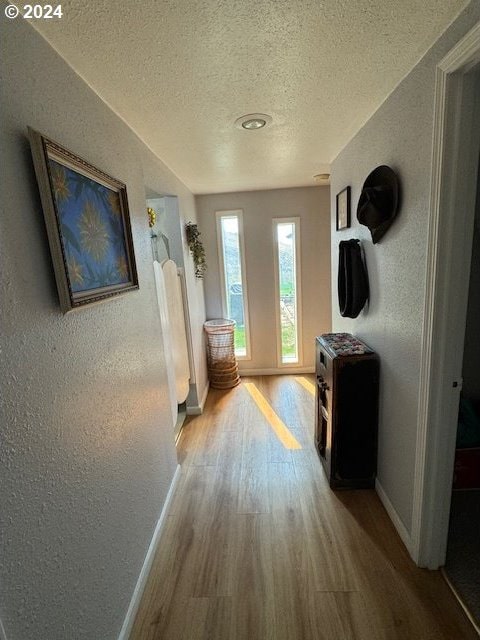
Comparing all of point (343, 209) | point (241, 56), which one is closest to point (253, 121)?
point (241, 56)

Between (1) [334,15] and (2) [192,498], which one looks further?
(2) [192,498]

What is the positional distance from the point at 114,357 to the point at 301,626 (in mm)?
1353

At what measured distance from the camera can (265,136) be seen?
A: 180 cm

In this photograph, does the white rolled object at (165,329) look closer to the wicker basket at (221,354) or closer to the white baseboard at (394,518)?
the wicker basket at (221,354)

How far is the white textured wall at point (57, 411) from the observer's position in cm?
71

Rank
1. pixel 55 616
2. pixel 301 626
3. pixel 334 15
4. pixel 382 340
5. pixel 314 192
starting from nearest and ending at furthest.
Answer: pixel 55 616, pixel 334 15, pixel 301 626, pixel 382 340, pixel 314 192

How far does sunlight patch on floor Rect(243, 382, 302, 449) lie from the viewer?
2.37m

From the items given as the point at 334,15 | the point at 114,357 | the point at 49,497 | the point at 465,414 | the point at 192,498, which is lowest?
the point at 192,498

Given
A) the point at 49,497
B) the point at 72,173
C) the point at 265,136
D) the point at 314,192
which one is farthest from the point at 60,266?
the point at 314,192

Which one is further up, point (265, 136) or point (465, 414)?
point (265, 136)

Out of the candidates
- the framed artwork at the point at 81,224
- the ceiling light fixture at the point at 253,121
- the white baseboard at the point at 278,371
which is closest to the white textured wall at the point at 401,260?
the ceiling light fixture at the point at 253,121

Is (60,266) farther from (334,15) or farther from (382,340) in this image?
(382,340)

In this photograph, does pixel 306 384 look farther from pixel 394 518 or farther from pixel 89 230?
pixel 89 230

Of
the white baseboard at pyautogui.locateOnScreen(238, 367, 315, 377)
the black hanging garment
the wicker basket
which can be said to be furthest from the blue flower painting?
the white baseboard at pyautogui.locateOnScreen(238, 367, 315, 377)
